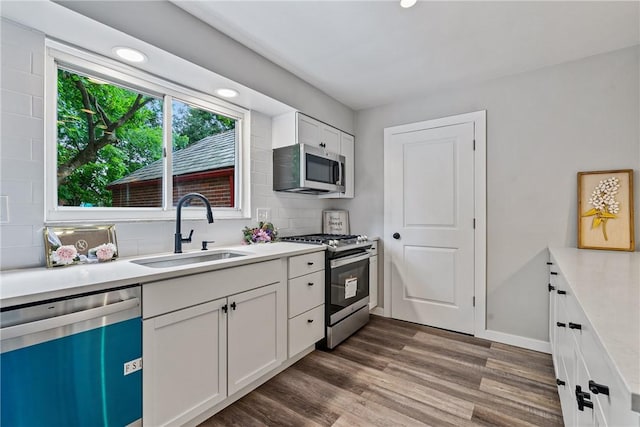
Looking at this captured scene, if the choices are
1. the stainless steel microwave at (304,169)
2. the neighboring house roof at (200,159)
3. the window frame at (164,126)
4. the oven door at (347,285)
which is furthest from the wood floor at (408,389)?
the neighboring house roof at (200,159)

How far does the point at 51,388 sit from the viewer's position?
1.08 m

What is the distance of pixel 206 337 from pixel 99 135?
4.70 feet

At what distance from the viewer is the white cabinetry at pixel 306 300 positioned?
2230 mm

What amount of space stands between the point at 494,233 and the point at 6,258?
11.3ft

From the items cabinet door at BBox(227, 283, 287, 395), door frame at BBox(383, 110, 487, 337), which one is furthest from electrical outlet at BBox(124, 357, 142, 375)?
door frame at BBox(383, 110, 487, 337)

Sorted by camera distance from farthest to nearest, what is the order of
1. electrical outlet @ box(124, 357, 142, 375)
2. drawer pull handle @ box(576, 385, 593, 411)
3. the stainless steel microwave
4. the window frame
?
the stainless steel microwave → the window frame → electrical outlet @ box(124, 357, 142, 375) → drawer pull handle @ box(576, 385, 593, 411)

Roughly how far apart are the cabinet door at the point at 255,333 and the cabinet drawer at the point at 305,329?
9cm

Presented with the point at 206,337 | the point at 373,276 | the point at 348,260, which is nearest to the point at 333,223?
the point at 373,276

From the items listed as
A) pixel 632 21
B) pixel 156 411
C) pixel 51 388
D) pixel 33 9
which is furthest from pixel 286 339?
pixel 632 21

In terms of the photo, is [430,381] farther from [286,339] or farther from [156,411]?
[156,411]

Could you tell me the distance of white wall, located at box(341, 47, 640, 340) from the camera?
2.31 meters

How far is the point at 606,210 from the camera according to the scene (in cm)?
228

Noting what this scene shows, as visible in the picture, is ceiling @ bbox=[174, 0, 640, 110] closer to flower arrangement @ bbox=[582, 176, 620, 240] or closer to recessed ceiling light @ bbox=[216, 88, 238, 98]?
recessed ceiling light @ bbox=[216, 88, 238, 98]

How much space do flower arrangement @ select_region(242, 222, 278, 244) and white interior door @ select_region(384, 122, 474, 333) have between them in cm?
136
